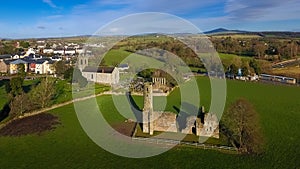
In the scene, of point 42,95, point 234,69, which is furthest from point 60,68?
point 234,69

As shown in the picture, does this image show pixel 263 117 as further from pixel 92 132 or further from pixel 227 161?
pixel 92 132

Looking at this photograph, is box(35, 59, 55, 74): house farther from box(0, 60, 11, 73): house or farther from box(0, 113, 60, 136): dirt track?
box(0, 113, 60, 136): dirt track

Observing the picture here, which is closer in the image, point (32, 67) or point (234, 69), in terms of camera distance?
point (234, 69)

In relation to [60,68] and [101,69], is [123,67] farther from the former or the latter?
[101,69]

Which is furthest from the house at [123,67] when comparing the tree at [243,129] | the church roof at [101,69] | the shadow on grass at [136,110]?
the tree at [243,129]

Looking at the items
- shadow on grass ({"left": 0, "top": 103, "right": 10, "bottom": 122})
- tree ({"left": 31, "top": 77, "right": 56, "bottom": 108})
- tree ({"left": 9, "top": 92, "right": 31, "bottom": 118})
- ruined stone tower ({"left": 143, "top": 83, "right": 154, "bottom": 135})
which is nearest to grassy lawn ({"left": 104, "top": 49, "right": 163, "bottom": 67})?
tree ({"left": 31, "top": 77, "right": 56, "bottom": 108})

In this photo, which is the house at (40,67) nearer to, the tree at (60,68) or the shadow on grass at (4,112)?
the tree at (60,68)
